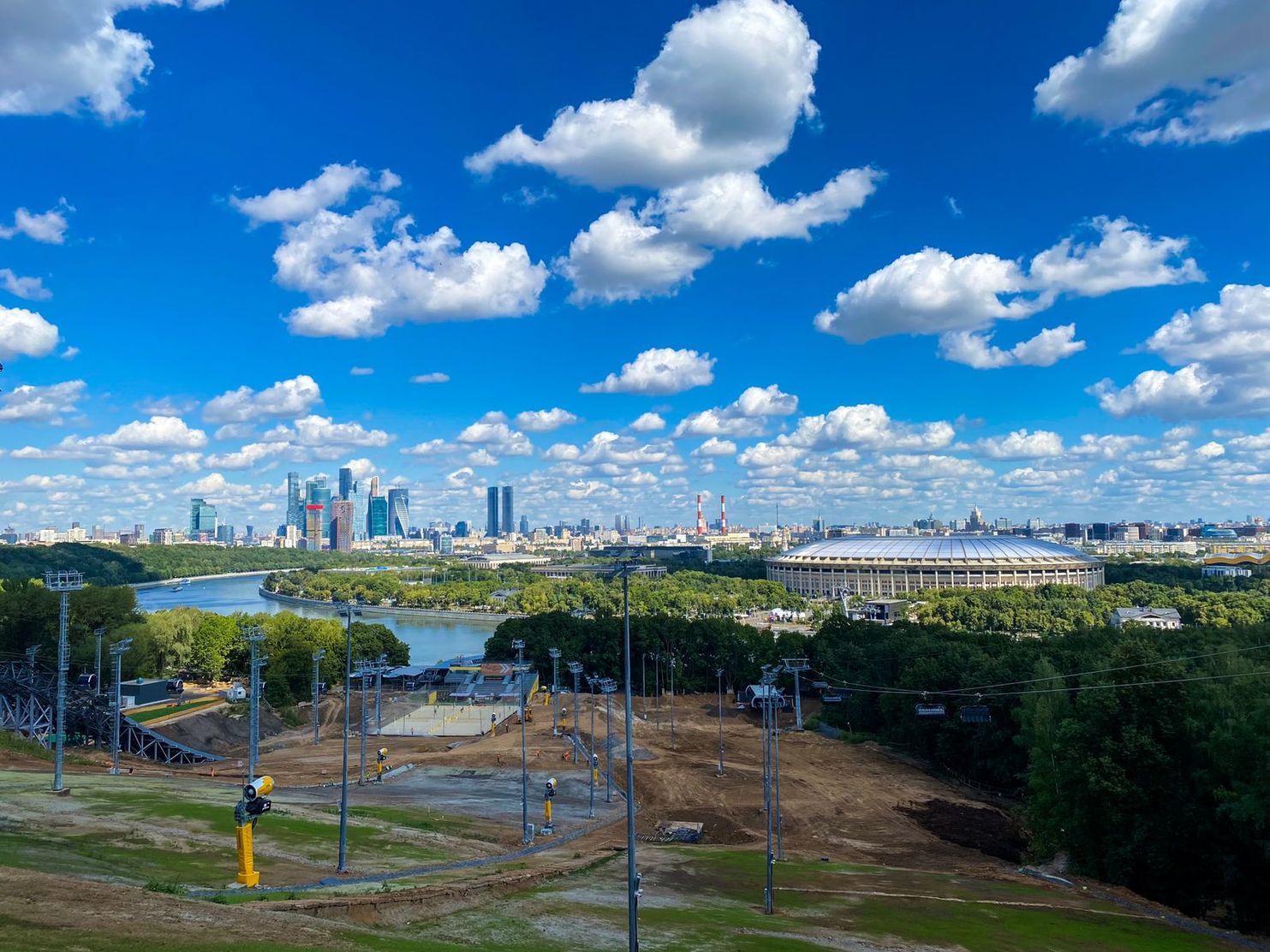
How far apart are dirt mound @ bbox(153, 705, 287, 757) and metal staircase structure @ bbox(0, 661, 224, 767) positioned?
158cm

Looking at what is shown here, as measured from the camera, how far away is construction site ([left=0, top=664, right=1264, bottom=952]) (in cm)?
2319

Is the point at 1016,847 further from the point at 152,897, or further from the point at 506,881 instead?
the point at 152,897

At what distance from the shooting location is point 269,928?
20.1 meters

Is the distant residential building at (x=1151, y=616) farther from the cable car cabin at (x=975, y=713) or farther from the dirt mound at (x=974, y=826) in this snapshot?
the dirt mound at (x=974, y=826)

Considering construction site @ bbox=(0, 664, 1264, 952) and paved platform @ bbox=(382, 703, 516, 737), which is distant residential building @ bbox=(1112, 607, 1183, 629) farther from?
paved platform @ bbox=(382, 703, 516, 737)

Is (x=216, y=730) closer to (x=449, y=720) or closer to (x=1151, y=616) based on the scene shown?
(x=449, y=720)

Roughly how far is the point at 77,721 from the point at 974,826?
70.4 meters

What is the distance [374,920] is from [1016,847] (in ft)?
142

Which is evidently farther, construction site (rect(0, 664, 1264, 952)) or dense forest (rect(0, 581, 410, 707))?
dense forest (rect(0, 581, 410, 707))

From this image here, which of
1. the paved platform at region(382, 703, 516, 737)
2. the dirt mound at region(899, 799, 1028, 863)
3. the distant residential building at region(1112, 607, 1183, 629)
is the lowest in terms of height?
the dirt mound at region(899, 799, 1028, 863)

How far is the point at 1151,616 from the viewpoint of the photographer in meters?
135

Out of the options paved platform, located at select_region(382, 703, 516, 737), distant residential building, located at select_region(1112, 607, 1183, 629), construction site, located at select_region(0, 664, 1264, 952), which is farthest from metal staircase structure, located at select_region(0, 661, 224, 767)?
distant residential building, located at select_region(1112, 607, 1183, 629)

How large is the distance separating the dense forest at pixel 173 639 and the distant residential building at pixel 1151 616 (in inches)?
4583

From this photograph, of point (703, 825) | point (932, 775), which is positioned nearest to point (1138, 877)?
point (703, 825)
